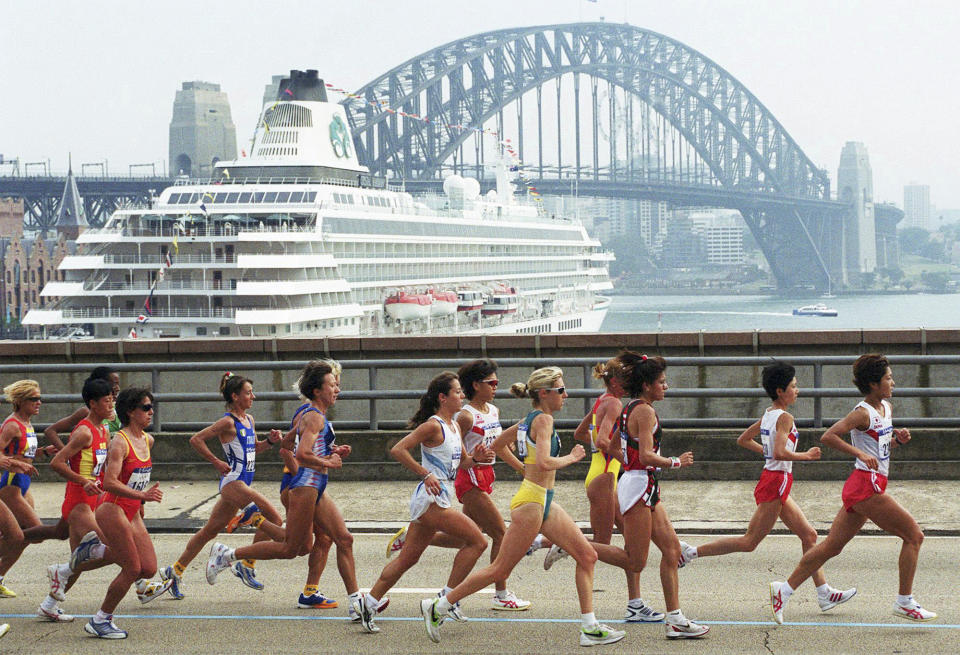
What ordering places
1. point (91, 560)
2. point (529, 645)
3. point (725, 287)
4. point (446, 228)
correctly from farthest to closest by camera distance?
point (725, 287)
point (446, 228)
point (91, 560)
point (529, 645)

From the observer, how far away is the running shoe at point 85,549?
7.53 meters

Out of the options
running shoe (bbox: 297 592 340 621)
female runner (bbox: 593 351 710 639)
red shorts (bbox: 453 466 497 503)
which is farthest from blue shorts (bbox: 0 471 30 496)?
female runner (bbox: 593 351 710 639)

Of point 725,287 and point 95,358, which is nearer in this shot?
point 95,358

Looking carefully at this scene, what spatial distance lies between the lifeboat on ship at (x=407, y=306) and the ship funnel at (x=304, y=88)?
15011 mm

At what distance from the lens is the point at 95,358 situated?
1433cm

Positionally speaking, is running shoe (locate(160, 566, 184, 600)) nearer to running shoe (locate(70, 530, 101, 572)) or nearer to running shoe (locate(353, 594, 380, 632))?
running shoe (locate(70, 530, 101, 572))

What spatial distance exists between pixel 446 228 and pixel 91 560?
58702 millimetres

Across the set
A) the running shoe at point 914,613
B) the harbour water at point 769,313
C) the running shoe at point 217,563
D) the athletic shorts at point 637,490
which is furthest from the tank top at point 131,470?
the harbour water at point 769,313

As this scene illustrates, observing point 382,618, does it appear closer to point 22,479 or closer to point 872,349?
point 22,479

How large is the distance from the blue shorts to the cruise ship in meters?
42.7

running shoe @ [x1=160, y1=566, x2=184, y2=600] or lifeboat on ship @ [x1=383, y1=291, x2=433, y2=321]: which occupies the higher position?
lifeboat on ship @ [x1=383, y1=291, x2=433, y2=321]

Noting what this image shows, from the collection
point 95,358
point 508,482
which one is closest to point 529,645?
point 508,482

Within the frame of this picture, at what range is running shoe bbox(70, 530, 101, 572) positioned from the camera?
7.53m

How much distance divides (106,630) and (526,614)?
2427 mm
